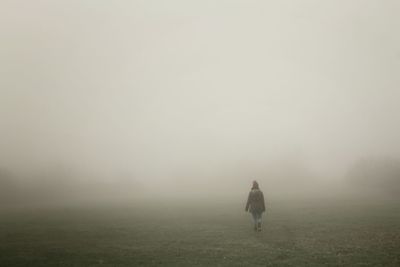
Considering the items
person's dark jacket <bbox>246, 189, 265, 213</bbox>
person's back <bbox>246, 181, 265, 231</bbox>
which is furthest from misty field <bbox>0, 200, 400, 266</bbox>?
person's dark jacket <bbox>246, 189, 265, 213</bbox>

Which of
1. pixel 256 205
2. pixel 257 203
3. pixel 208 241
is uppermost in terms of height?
pixel 257 203

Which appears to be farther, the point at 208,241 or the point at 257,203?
the point at 257,203

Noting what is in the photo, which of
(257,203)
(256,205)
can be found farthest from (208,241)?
(257,203)

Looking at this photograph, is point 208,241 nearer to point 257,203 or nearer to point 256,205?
point 256,205

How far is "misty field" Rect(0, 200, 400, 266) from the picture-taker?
21.6m

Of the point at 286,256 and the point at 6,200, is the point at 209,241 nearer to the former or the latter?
the point at 286,256

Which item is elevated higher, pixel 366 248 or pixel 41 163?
pixel 41 163

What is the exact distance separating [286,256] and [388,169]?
82457mm

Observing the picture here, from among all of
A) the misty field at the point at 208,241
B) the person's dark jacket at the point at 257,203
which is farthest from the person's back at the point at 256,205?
the misty field at the point at 208,241

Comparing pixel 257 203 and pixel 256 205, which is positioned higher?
pixel 257 203

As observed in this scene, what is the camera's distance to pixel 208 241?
27812 millimetres

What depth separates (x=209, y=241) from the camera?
1095 inches

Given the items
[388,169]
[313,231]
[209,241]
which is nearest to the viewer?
[209,241]

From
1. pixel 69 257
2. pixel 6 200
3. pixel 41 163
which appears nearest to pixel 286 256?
pixel 69 257
